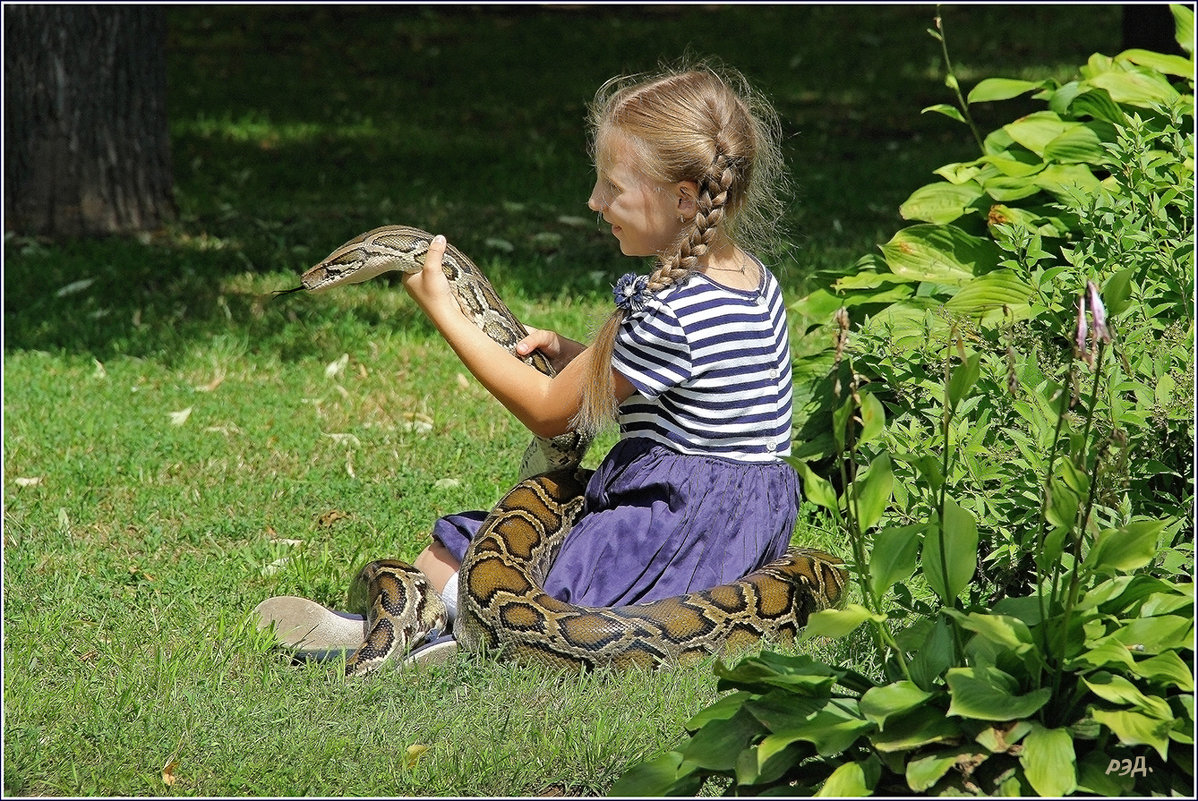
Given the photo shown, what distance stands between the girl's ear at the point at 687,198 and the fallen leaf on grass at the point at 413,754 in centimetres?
176

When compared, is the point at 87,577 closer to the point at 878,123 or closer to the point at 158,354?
the point at 158,354

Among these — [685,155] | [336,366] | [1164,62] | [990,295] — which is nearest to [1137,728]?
[685,155]

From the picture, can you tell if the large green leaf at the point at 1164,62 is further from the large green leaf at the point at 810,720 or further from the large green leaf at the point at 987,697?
the large green leaf at the point at 810,720

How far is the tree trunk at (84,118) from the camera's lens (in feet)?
30.2

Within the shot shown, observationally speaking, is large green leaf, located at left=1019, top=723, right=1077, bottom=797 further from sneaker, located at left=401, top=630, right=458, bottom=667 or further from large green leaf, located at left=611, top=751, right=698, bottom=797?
sneaker, located at left=401, top=630, right=458, bottom=667

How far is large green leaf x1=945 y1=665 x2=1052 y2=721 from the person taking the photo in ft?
8.34

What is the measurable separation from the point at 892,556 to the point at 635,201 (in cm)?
160

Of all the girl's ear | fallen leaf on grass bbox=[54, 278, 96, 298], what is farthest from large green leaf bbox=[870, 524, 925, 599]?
fallen leaf on grass bbox=[54, 278, 96, 298]

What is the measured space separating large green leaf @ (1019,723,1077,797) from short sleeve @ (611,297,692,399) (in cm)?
159

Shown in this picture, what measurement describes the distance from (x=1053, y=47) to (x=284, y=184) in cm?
1031

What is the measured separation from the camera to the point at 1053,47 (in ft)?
53.7

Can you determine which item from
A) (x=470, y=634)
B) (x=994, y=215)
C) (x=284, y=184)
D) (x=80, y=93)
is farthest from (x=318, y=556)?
(x=284, y=184)

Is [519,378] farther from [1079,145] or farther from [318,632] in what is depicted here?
[1079,145]

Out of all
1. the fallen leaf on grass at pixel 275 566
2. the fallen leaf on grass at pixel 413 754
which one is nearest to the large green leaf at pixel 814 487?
the fallen leaf on grass at pixel 413 754
